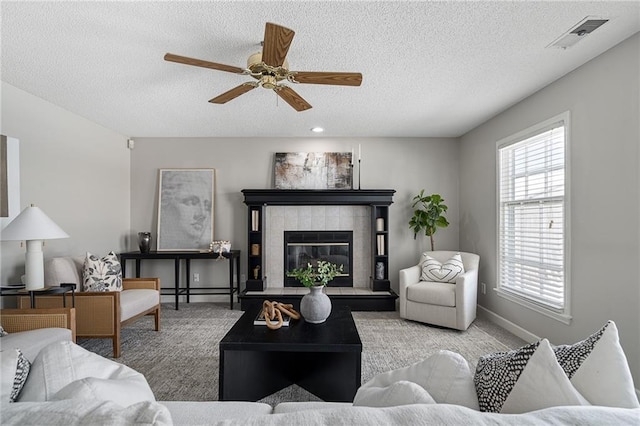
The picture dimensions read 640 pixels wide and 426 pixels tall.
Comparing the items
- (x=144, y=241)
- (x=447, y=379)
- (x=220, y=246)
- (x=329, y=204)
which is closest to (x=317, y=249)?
(x=329, y=204)

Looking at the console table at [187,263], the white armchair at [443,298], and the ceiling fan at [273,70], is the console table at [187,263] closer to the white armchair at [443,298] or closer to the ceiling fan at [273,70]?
the white armchair at [443,298]

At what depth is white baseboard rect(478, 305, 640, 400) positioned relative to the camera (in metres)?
3.36

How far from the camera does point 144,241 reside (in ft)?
15.4

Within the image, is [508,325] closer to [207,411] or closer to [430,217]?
[430,217]

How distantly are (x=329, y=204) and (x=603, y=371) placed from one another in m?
4.02

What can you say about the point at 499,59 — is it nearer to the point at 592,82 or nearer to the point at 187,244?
the point at 592,82


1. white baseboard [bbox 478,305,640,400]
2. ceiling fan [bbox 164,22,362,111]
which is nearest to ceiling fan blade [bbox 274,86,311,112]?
ceiling fan [bbox 164,22,362,111]

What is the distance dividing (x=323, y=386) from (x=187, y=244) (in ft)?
11.2

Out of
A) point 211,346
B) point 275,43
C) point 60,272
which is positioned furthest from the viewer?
point 211,346

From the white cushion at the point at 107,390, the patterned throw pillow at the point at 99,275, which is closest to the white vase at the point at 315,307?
the white cushion at the point at 107,390

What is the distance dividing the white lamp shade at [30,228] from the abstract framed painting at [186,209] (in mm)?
2233

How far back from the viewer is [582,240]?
2.69 metres

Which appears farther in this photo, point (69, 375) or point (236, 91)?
point (236, 91)

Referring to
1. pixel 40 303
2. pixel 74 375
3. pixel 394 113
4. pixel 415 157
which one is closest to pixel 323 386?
pixel 74 375
